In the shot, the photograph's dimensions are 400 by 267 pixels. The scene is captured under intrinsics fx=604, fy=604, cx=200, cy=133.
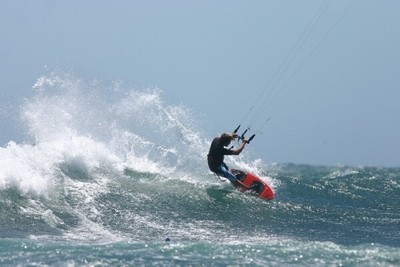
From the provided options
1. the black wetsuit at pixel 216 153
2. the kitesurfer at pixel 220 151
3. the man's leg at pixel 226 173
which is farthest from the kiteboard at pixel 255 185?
the black wetsuit at pixel 216 153

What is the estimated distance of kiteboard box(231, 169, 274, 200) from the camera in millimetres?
16438

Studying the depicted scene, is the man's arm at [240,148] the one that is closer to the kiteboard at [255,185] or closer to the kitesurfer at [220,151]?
the kitesurfer at [220,151]

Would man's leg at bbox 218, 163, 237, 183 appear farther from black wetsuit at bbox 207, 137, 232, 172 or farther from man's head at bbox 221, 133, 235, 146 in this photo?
man's head at bbox 221, 133, 235, 146

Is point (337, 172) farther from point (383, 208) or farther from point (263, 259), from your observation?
point (263, 259)

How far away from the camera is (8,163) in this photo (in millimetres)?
15320

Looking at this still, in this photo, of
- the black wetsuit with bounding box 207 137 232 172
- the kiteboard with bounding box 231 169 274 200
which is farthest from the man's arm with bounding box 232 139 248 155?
the kiteboard with bounding box 231 169 274 200

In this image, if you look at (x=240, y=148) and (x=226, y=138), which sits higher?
(x=226, y=138)

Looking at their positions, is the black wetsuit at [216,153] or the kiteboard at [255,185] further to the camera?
the kiteboard at [255,185]

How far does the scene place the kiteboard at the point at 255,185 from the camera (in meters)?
16.4

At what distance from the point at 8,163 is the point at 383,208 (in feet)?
32.3

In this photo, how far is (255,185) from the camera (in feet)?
55.3

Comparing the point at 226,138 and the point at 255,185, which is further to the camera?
the point at 255,185

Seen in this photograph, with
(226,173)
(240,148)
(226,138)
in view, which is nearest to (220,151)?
(226,138)

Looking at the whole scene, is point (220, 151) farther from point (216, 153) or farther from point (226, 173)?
point (226, 173)
